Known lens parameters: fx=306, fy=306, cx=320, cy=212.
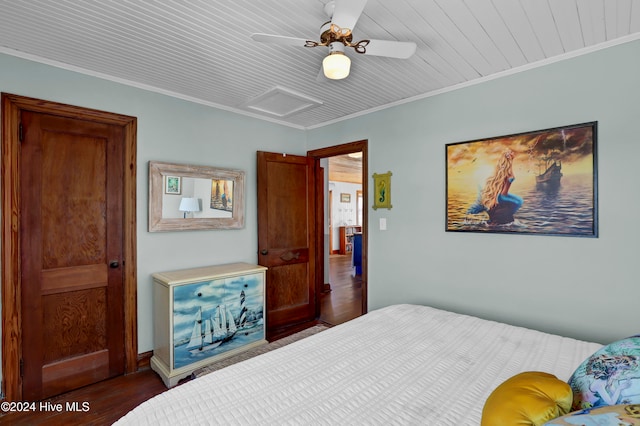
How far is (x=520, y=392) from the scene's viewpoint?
0.95m

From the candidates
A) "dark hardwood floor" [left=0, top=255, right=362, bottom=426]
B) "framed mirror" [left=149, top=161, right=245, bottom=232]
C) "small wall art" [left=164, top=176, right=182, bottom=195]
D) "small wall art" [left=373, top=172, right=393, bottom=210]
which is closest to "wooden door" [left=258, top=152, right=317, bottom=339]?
"framed mirror" [left=149, top=161, right=245, bottom=232]

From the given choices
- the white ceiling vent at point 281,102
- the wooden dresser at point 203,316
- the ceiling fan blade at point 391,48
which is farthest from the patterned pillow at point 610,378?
the white ceiling vent at point 281,102

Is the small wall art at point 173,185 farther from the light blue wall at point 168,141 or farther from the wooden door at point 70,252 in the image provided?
the wooden door at point 70,252

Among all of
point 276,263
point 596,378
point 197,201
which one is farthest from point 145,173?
Result: point 596,378

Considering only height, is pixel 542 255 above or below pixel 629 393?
above

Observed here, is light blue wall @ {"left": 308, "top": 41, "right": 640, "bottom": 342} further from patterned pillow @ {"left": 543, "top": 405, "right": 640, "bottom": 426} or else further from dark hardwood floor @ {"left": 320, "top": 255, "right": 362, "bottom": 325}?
patterned pillow @ {"left": 543, "top": 405, "right": 640, "bottom": 426}

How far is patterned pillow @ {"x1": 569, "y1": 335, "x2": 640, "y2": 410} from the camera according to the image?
2.85 feet

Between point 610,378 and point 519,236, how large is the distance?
1579mm

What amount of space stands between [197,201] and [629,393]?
10.2 ft

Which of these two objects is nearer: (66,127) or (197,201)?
(66,127)

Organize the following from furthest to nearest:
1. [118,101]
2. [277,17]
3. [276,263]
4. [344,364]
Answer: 1. [276,263]
2. [118,101]
3. [277,17]
4. [344,364]

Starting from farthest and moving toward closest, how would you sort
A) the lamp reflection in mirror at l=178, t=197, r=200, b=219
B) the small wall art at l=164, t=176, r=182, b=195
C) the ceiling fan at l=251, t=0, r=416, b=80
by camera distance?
the lamp reflection in mirror at l=178, t=197, r=200, b=219, the small wall art at l=164, t=176, r=182, b=195, the ceiling fan at l=251, t=0, r=416, b=80

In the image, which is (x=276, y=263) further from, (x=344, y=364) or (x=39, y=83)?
(x=39, y=83)

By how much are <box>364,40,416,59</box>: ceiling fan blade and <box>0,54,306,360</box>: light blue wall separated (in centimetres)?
202
